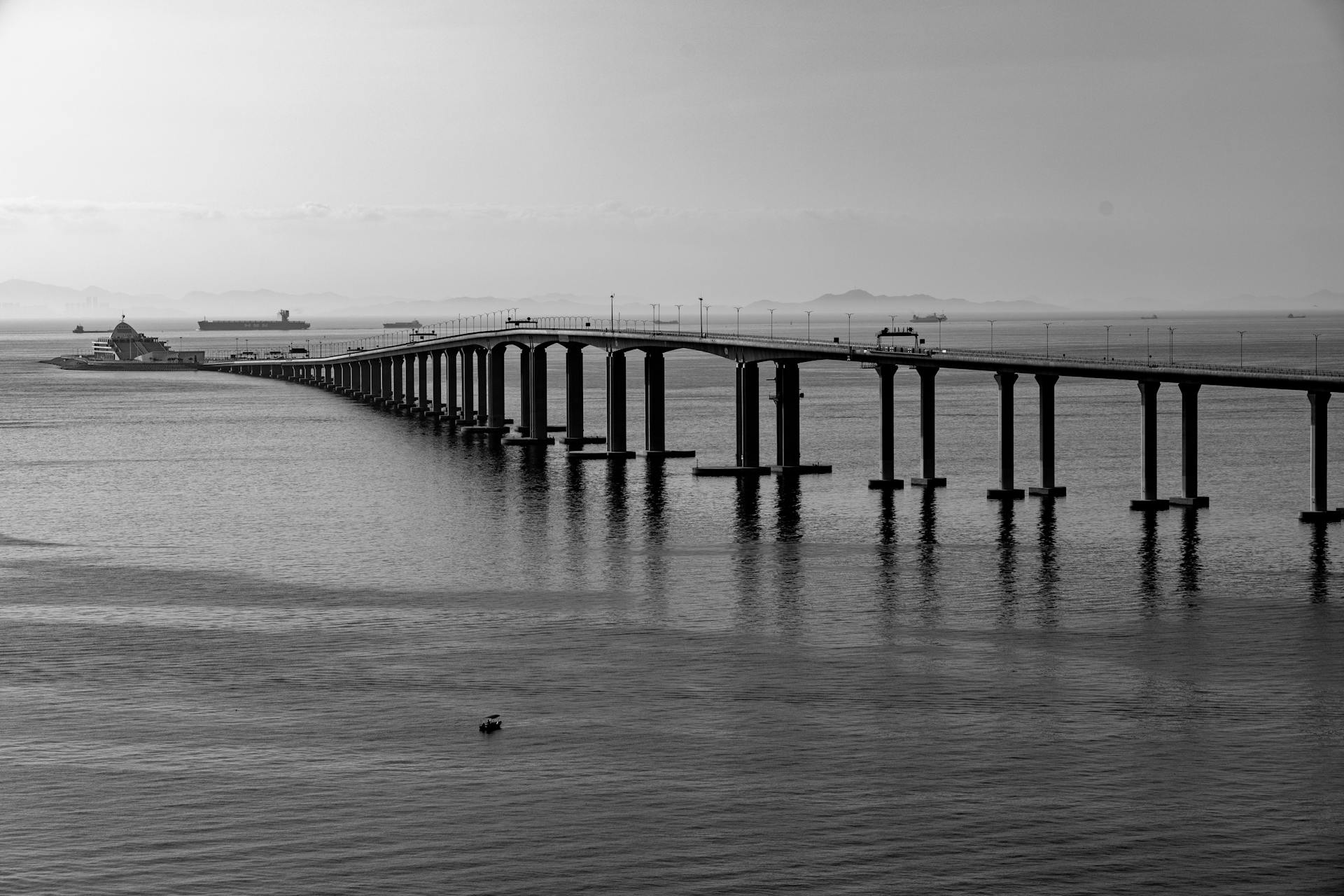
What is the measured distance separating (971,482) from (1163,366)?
20637 millimetres

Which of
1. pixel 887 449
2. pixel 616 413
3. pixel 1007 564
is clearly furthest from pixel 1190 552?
pixel 616 413

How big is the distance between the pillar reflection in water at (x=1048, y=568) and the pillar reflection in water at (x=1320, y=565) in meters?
10.3

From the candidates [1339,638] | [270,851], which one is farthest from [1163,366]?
[270,851]

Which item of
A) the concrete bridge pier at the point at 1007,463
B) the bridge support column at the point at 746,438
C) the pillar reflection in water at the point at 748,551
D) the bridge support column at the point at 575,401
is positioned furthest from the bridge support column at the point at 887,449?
the bridge support column at the point at 575,401

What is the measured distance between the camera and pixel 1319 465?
95250 millimetres

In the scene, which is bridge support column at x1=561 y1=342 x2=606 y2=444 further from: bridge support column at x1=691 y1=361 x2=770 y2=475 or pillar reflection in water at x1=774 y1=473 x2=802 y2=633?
pillar reflection in water at x1=774 y1=473 x2=802 y2=633

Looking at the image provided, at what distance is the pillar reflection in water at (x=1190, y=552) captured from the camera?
251 ft

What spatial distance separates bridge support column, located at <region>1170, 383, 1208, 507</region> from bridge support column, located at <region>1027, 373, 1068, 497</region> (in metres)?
8.30

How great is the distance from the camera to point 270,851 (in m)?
42.4

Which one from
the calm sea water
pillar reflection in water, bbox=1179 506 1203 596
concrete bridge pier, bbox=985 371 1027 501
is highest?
concrete bridge pier, bbox=985 371 1027 501

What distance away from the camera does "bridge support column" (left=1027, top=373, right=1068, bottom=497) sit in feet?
358

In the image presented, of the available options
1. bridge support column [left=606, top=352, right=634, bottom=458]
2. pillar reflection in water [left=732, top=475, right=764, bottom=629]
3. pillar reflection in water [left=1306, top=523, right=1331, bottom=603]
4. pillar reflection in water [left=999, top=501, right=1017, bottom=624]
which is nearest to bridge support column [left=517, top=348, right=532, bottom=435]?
bridge support column [left=606, top=352, right=634, bottom=458]

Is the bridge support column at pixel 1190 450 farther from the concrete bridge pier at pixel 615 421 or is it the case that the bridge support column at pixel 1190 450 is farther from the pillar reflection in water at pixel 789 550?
the concrete bridge pier at pixel 615 421

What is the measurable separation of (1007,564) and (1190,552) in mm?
9477
